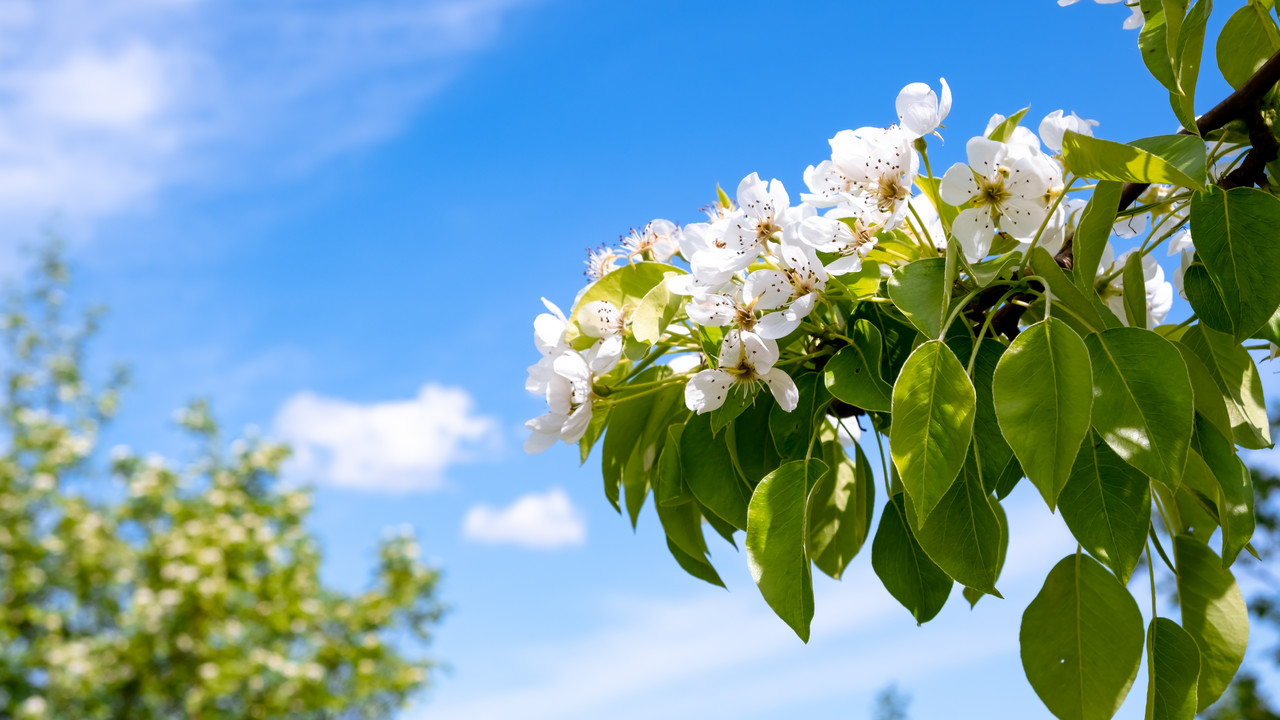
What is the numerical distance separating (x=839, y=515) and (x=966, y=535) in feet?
1.09

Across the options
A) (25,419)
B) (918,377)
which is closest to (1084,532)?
(918,377)

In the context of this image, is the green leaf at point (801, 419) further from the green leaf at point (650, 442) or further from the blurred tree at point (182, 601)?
the blurred tree at point (182, 601)

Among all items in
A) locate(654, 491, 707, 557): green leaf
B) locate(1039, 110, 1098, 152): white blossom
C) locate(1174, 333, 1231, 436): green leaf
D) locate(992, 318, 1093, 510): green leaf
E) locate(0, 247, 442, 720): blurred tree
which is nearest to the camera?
locate(992, 318, 1093, 510): green leaf

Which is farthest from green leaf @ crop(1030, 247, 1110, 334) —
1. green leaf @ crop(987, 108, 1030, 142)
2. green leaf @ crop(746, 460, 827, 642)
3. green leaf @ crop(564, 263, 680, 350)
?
green leaf @ crop(564, 263, 680, 350)

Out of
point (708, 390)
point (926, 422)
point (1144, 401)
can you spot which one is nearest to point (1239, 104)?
point (1144, 401)

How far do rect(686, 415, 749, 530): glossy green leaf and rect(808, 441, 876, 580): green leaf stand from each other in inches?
6.9

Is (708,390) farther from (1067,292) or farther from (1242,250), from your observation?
(1242,250)

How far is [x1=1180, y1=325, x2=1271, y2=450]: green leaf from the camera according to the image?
0.83 meters

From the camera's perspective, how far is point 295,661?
4.64 meters

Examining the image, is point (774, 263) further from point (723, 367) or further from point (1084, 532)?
point (1084, 532)

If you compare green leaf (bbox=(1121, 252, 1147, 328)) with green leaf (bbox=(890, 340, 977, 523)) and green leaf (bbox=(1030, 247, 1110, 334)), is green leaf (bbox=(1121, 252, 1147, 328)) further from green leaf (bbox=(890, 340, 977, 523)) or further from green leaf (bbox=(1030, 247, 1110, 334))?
green leaf (bbox=(890, 340, 977, 523))

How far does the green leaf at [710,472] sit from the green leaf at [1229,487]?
403 millimetres

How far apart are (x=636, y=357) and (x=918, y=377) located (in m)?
0.32

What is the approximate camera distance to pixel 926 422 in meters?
0.71
